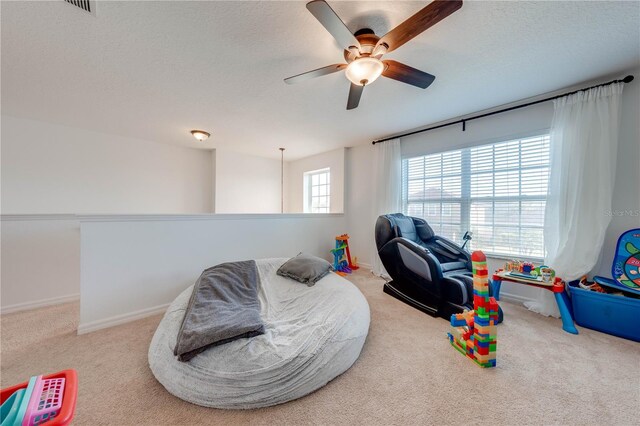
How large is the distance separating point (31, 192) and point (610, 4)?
5.91m

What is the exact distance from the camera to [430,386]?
1.37 metres

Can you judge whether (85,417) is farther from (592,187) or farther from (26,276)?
(592,187)

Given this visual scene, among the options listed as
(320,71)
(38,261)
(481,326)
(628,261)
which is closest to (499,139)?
(628,261)

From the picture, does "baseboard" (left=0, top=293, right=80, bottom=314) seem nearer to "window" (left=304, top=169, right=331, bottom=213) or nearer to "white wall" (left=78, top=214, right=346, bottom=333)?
"white wall" (left=78, top=214, right=346, bottom=333)

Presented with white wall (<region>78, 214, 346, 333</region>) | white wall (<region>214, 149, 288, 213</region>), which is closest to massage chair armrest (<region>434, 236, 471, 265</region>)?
white wall (<region>78, 214, 346, 333</region>)

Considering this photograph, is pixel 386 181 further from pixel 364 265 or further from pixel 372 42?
pixel 372 42

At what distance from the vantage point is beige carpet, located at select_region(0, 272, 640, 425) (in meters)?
1.17

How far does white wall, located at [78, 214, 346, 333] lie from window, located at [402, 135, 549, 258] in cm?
254

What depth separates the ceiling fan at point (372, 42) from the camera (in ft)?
3.74

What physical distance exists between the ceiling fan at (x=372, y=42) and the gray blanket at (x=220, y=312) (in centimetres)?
179

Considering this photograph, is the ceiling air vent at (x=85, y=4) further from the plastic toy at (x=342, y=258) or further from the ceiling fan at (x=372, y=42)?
the plastic toy at (x=342, y=258)

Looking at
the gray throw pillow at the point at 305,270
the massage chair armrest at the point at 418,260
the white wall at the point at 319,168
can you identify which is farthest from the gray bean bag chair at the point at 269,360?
the white wall at the point at 319,168

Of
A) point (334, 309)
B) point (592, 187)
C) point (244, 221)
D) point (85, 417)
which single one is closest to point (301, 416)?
point (334, 309)

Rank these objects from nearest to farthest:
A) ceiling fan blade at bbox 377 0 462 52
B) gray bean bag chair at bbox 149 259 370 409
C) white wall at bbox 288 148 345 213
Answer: ceiling fan blade at bbox 377 0 462 52
gray bean bag chair at bbox 149 259 370 409
white wall at bbox 288 148 345 213
